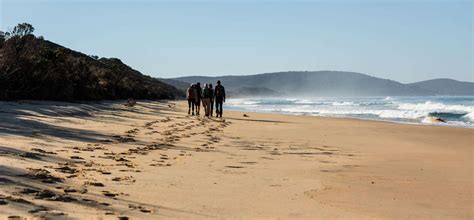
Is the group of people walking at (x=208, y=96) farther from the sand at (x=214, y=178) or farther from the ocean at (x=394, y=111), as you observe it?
the sand at (x=214, y=178)

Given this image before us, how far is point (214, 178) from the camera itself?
21.6 ft

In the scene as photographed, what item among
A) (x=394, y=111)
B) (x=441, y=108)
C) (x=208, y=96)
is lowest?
(x=394, y=111)

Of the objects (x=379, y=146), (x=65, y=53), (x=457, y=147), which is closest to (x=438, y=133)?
(x=457, y=147)

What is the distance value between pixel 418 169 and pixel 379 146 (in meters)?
3.96

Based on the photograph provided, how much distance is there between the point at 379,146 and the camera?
40.2 ft

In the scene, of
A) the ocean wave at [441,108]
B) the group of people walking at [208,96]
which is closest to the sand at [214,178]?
the group of people walking at [208,96]

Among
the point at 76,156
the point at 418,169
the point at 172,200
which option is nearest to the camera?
the point at 172,200

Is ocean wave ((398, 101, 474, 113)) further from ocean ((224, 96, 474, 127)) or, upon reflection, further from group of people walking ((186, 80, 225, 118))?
group of people walking ((186, 80, 225, 118))

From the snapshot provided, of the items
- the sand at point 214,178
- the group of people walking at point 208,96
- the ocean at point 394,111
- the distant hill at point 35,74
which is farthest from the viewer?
the ocean at point 394,111

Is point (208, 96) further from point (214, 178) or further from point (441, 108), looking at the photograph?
point (441, 108)

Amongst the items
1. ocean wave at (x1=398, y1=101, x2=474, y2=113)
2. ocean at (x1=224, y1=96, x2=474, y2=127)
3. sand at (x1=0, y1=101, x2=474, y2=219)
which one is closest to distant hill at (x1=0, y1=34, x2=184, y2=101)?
sand at (x1=0, y1=101, x2=474, y2=219)

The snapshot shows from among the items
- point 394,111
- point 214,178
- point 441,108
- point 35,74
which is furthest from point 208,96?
point 441,108

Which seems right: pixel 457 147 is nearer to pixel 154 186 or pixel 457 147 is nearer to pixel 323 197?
pixel 323 197

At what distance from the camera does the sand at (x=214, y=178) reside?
15.6ft
